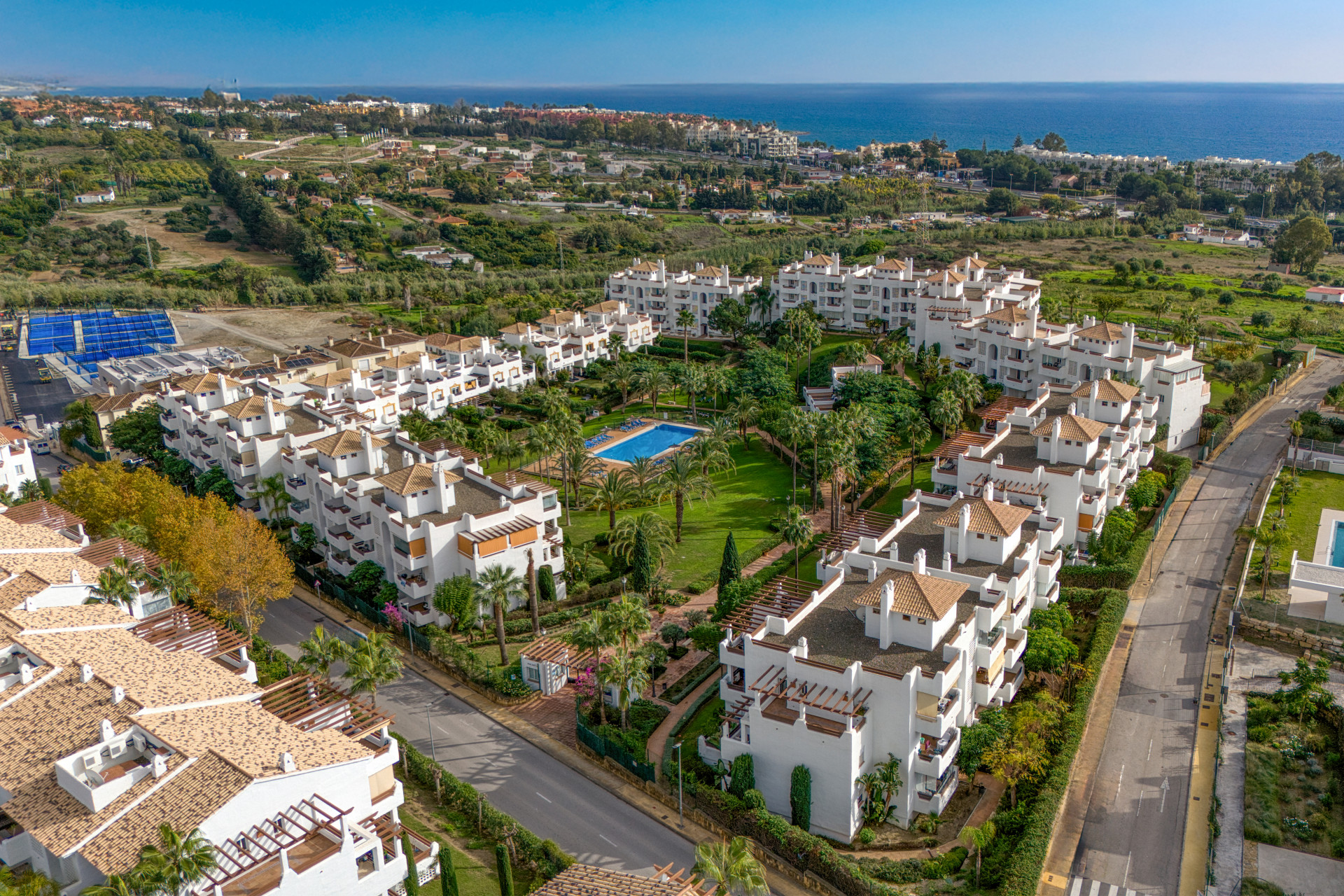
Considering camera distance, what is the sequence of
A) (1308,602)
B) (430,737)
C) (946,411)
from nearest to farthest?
(430,737), (1308,602), (946,411)

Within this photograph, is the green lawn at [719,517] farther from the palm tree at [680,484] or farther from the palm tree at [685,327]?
the palm tree at [685,327]

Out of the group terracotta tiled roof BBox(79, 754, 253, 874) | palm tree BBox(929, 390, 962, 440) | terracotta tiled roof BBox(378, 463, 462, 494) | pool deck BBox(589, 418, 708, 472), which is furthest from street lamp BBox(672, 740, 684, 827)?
palm tree BBox(929, 390, 962, 440)

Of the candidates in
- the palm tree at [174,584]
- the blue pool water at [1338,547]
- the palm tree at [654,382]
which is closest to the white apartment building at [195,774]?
the palm tree at [174,584]

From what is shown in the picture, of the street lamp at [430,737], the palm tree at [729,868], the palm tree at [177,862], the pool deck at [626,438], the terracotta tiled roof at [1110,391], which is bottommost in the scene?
the street lamp at [430,737]

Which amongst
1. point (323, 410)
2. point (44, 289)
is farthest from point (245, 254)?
point (323, 410)

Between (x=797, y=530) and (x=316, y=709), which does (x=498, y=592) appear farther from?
(x=797, y=530)

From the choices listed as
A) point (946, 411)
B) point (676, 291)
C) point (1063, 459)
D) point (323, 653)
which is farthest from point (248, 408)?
point (676, 291)
